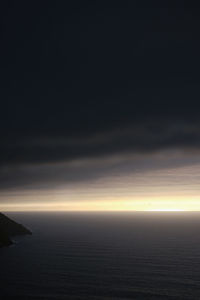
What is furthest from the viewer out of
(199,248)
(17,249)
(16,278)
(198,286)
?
(199,248)

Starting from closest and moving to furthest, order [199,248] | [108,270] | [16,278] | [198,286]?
[198,286] → [16,278] → [108,270] → [199,248]

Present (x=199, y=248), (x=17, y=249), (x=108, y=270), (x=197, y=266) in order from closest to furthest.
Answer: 1. (x=108, y=270)
2. (x=197, y=266)
3. (x=17, y=249)
4. (x=199, y=248)

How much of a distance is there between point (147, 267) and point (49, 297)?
138 feet

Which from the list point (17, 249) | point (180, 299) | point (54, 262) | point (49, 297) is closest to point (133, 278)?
point (180, 299)

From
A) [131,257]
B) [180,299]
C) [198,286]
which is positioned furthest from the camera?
[131,257]

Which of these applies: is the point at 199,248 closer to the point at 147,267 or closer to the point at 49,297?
the point at 147,267

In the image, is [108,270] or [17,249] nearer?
[108,270]

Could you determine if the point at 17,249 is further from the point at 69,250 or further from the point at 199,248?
the point at 199,248

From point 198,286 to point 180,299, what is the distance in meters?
12.2

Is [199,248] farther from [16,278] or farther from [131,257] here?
[16,278]

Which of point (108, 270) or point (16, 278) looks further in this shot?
point (108, 270)

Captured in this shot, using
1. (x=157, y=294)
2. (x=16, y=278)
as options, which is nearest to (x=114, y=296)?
(x=157, y=294)

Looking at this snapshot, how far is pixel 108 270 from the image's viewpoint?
9338 cm

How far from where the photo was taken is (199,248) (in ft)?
465
